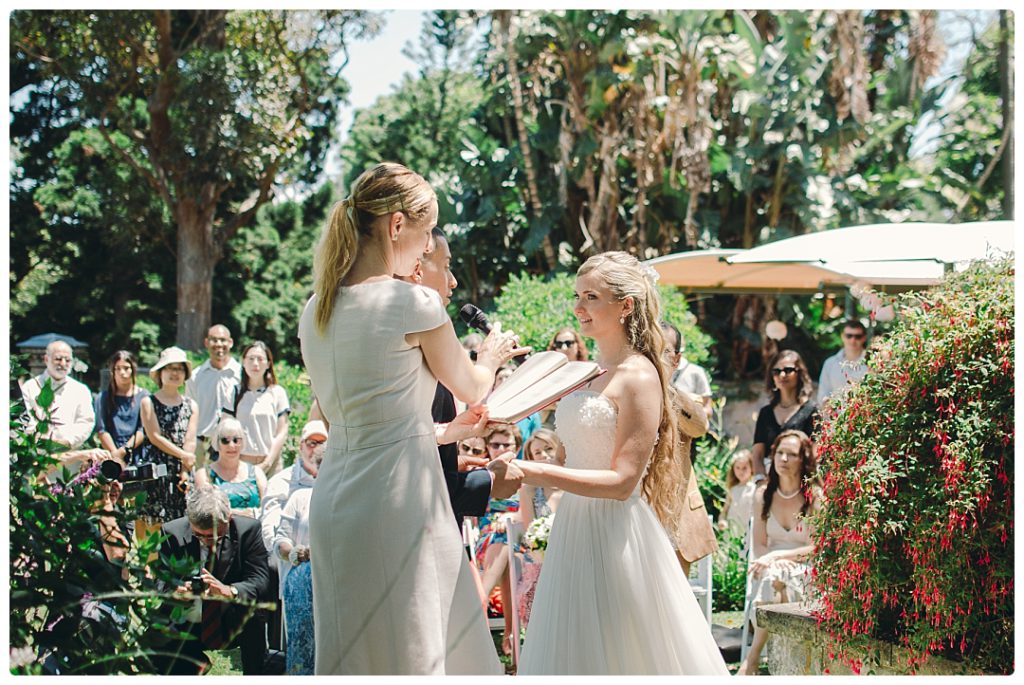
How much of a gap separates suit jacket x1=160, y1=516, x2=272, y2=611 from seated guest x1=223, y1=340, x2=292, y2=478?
3329 millimetres

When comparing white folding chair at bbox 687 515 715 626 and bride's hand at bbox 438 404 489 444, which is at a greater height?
bride's hand at bbox 438 404 489 444

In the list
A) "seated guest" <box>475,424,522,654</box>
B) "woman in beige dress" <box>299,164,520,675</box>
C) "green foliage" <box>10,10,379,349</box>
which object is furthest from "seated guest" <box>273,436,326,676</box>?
"green foliage" <box>10,10,379,349</box>

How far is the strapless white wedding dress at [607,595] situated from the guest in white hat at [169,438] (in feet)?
17.1

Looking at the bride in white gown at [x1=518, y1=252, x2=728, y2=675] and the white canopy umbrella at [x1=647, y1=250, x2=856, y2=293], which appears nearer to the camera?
the bride in white gown at [x1=518, y1=252, x2=728, y2=675]

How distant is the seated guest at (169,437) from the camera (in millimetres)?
8008

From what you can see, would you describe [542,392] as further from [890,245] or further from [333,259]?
[890,245]

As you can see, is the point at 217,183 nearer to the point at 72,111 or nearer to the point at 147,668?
the point at 72,111

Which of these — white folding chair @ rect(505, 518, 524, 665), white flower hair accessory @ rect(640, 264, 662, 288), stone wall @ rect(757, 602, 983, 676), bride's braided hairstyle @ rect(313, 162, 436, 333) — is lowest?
stone wall @ rect(757, 602, 983, 676)

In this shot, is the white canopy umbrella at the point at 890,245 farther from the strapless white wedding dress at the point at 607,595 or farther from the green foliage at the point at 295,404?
the green foliage at the point at 295,404

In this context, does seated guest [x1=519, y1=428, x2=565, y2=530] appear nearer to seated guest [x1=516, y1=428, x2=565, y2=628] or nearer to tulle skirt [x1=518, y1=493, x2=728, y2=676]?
seated guest [x1=516, y1=428, x2=565, y2=628]

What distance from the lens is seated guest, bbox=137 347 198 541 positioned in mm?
8008

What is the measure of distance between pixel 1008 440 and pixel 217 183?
17739 mm

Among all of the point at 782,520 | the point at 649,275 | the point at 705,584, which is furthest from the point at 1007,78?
the point at 649,275

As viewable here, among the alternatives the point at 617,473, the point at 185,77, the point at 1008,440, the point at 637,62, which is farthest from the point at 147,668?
the point at 185,77
